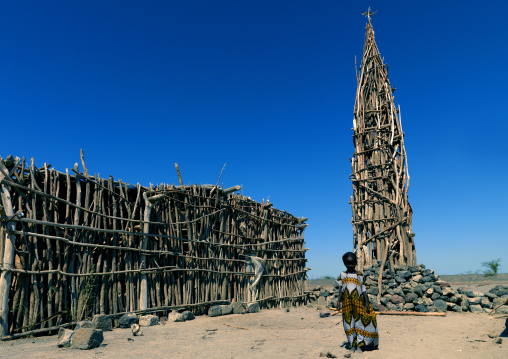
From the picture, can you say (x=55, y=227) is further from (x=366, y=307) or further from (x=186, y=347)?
(x=366, y=307)

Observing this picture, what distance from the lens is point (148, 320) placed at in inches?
307

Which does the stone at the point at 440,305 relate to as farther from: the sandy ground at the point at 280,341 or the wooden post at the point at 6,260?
the wooden post at the point at 6,260

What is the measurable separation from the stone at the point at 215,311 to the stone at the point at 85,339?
3.77 meters

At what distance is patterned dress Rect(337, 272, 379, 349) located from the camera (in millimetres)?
5328

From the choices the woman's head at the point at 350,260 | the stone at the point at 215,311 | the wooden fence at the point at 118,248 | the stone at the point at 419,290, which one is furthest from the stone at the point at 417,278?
the woman's head at the point at 350,260

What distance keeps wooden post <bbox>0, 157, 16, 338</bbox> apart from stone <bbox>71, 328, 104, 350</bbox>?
1.28 m

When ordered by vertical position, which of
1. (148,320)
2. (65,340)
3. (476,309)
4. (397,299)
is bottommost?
(476,309)

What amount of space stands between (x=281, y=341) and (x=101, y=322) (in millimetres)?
3106

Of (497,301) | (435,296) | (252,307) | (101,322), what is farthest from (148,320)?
(497,301)

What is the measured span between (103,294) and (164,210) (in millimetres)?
2294

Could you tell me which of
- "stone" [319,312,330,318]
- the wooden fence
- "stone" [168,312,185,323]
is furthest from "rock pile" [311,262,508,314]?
"stone" [168,312,185,323]

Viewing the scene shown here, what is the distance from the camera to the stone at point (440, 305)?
33.3 ft

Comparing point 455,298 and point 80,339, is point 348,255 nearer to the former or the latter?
point 80,339

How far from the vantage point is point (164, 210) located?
8.92m
